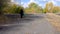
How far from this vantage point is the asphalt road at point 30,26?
193 cm

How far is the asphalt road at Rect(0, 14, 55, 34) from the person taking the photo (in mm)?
1926

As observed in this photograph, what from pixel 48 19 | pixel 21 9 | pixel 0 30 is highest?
pixel 21 9

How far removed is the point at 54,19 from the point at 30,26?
0.32m

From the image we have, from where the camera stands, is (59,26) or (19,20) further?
(19,20)

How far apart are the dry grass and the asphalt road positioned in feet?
0.15

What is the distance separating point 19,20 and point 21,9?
0.48 feet

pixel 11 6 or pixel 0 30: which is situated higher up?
pixel 11 6

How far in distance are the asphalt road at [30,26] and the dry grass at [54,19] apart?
46 mm

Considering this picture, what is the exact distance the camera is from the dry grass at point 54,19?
6.28 feet

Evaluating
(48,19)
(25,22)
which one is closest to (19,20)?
(25,22)

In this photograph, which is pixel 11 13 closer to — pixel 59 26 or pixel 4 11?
pixel 4 11

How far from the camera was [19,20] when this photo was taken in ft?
6.61

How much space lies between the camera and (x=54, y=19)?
194 centimetres

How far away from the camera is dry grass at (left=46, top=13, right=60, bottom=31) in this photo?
191 centimetres
